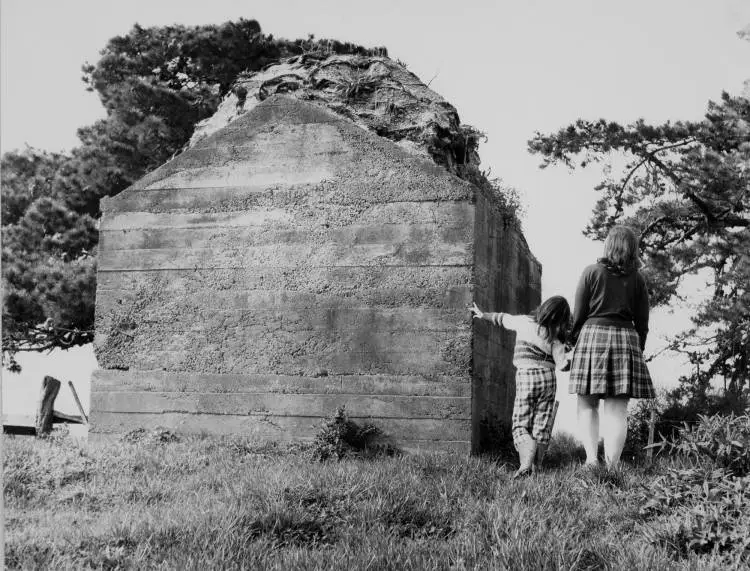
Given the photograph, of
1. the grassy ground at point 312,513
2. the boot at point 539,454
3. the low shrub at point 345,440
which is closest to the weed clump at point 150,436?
the grassy ground at point 312,513

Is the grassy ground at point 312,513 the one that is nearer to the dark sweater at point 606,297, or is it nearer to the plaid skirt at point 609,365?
the plaid skirt at point 609,365

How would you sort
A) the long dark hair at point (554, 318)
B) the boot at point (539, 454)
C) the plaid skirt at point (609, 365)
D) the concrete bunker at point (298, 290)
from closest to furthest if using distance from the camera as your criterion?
the plaid skirt at point (609, 365), the long dark hair at point (554, 318), the boot at point (539, 454), the concrete bunker at point (298, 290)

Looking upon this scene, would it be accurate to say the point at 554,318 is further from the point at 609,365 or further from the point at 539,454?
the point at 539,454

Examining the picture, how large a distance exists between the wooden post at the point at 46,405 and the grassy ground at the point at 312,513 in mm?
3199


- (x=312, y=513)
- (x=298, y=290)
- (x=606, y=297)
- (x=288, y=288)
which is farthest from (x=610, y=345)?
(x=288, y=288)

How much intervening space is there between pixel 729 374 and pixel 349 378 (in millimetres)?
7450

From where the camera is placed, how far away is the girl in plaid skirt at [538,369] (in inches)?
339

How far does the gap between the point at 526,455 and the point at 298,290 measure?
3.04 metres

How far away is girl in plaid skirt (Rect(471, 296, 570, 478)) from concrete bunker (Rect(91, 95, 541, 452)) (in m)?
0.70

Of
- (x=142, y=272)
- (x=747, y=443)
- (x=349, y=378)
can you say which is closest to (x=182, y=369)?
(x=142, y=272)

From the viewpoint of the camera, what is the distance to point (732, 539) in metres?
5.87

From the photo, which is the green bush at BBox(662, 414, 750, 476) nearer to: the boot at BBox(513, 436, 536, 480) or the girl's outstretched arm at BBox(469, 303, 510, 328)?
the boot at BBox(513, 436, 536, 480)

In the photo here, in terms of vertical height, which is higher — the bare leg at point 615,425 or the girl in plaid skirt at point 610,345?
the girl in plaid skirt at point 610,345

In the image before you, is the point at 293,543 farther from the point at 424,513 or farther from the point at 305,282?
the point at 305,282
